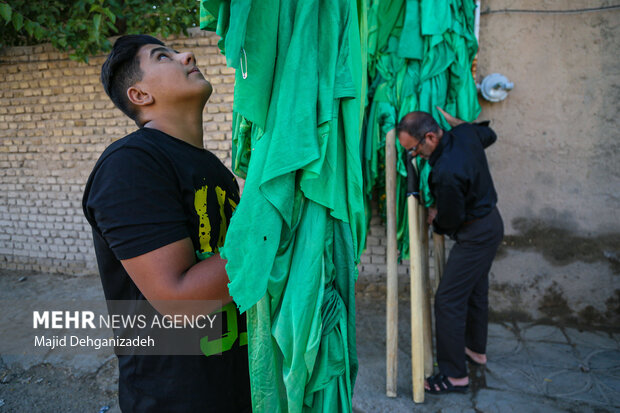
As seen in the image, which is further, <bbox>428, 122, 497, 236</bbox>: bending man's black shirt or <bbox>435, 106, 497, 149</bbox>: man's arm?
<bbox>435, 106, 497, 149</bbox>: man's arm

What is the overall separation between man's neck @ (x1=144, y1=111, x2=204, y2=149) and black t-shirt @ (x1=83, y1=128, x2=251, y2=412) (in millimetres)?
52

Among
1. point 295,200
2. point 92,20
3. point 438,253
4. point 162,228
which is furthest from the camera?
point 92,20

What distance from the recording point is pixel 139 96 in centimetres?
145

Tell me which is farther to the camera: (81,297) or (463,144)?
(81,297)

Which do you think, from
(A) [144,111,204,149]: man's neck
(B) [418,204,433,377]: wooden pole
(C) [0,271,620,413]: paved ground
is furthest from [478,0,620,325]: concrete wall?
(A) [144,111,204,149]: man's neck

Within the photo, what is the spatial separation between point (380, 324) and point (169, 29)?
3.78 meters

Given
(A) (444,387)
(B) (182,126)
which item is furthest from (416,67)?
(A) (444,387)

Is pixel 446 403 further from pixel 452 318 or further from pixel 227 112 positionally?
pixel 227 112

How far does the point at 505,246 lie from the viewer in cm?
405

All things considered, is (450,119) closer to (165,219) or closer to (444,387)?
(444,387)

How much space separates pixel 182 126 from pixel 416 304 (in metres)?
2.10

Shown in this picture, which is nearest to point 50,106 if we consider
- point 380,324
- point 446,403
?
point 380,324

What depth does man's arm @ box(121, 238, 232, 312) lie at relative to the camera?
1116 millimetres

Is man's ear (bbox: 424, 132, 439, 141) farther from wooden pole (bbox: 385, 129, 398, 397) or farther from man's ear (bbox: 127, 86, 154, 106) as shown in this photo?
man's ear (bbox: 127, 86, 154, 106)
